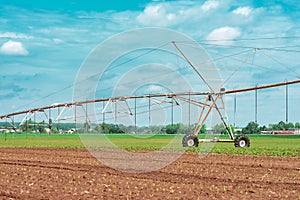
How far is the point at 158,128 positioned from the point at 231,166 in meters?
12.1

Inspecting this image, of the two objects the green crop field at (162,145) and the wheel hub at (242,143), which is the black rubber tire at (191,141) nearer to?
the green crop field at (162,145)

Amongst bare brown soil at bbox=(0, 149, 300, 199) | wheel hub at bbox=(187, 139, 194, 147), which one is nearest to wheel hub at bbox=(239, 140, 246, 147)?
wheel hub at bbox=(187, 139, 194, 147)

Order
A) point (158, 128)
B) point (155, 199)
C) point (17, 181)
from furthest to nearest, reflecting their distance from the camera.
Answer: point (158, 128), point (17, 181), point (155, 199)

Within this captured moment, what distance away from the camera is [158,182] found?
1666 centimetres

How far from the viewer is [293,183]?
16.3 metres

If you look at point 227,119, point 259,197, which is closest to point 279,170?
point 259,197

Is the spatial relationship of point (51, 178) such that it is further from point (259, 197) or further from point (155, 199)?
point (259, 197)

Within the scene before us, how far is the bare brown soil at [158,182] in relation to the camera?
13953 millimetres

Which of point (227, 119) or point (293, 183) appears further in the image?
point (227, 119)

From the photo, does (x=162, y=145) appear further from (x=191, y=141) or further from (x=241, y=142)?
(x=241, y=142)

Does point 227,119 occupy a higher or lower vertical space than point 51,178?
higher

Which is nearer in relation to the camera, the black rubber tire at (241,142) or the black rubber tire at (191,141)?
the black rubber tire at (191,141)

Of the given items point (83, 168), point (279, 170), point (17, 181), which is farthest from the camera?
point (83, 168)

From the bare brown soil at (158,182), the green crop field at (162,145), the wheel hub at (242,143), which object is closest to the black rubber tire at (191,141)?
the green crop field at (162,145)
